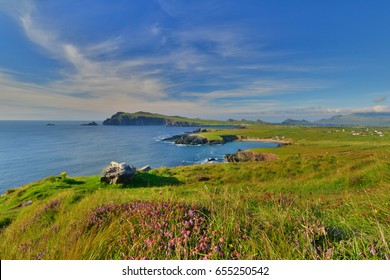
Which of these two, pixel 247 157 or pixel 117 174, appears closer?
pixel 117 174

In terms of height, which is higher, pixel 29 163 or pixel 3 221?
pixel 3 221

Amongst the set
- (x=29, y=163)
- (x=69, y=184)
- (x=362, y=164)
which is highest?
(x=362, y=164)

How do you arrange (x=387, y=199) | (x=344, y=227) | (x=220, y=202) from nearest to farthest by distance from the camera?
1. (x=344, y=227)
2. (x=220, y=202)
3. (x=387, y=199)

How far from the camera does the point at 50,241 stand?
4.80 meters

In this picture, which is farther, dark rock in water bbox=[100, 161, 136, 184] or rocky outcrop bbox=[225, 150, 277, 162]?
rocky outcrop bbox=[225, 150, 277, 162]

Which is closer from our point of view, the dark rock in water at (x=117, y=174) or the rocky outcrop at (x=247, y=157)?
the dark rock in water at (x=117, y=174)

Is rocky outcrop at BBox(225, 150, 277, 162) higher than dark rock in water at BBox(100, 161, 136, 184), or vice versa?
dark rock in water at BBox(100, 161, 136, 184)

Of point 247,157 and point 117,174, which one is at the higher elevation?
point 117,174

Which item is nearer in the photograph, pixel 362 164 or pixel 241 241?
pixel 241 241

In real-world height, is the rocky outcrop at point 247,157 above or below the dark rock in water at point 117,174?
below

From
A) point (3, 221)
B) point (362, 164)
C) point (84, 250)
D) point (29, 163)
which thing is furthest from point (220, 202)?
point (29, 163)

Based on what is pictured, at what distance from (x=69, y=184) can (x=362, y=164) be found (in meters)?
27.7

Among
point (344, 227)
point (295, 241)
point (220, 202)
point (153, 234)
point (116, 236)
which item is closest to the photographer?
point (295, 241)

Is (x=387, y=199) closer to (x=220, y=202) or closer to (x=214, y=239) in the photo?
(x=220, y=202)
